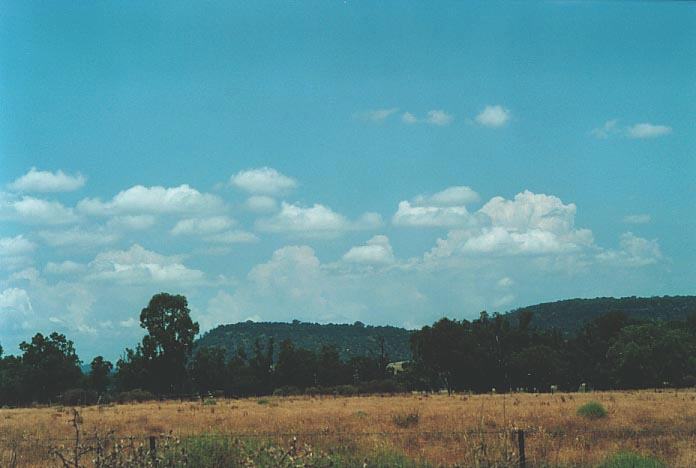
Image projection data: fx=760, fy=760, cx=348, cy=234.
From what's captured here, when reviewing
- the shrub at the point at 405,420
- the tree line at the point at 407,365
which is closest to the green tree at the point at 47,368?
the tree line at the point at 407,365

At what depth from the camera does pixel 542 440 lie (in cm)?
2005

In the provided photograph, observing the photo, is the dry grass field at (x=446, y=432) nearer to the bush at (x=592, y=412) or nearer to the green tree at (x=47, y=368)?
the bush at (x=592, y=412)

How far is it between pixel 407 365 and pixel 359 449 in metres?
82.4

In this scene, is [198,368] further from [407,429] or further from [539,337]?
[407,429]

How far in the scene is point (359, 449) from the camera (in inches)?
671

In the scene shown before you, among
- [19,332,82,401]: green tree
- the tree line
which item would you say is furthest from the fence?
[19,332,82,401]: green tree

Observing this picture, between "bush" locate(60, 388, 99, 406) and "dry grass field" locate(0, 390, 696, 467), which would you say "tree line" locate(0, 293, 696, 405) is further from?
"dry grass field" locate(0, 390, 696, 467)

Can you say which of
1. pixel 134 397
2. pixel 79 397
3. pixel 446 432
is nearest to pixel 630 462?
pixel 446 432

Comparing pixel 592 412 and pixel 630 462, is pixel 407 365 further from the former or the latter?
pixel 630 462

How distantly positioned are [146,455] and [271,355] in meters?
87.6

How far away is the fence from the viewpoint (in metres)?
12.0

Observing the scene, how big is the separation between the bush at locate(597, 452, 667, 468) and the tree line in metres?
56.8

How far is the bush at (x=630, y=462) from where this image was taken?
14930 millimetres

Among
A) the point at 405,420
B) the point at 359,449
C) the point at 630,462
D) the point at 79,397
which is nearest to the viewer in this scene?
the point at 630,462
